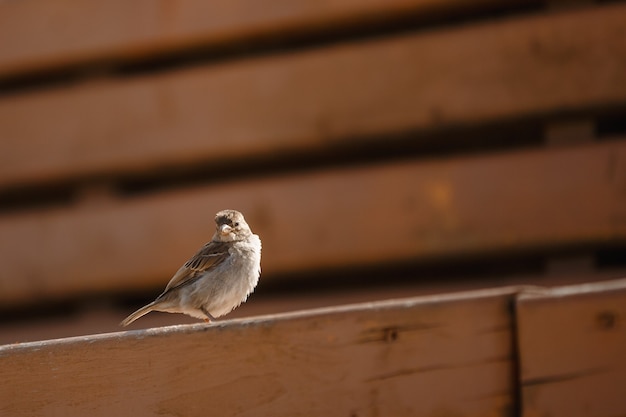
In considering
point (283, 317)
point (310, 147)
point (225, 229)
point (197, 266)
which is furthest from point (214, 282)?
point (283, 317)

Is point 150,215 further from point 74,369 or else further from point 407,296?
point 74,369

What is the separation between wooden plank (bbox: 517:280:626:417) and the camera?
1800 mm

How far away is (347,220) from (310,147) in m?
0.48

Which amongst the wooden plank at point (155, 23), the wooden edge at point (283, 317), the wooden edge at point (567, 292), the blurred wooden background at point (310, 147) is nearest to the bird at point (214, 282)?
the blurred wooden background at point (310, 147)

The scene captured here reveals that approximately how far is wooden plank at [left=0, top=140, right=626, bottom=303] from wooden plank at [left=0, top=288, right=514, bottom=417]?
283cm

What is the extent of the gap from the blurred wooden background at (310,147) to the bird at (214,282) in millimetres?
1123

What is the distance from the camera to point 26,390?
2039 millimetres

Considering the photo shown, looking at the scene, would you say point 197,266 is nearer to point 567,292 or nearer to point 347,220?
point 347,220

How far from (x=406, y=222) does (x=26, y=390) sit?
301 cm

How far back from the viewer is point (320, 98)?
197 inches

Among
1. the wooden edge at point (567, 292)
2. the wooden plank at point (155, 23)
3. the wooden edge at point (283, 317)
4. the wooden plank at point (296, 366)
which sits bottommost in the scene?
the wooden plank at point (296, 366)

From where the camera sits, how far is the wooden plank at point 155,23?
502 cm

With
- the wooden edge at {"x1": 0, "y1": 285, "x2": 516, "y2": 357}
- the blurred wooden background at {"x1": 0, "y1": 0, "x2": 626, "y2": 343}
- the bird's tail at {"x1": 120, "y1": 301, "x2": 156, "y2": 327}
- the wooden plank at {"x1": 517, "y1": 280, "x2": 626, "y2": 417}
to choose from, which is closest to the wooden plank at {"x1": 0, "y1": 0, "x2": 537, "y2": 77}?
the blurred wooden background at {"x1": 0, "y1": 0, "x2": 626, "y2": 343}

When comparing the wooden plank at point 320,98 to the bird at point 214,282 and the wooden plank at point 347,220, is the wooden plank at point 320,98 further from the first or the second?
the bird at point 214,282
